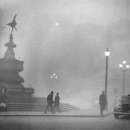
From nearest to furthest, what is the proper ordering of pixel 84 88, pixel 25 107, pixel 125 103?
pixel 125 103 < pixel 25 107 < pixel 84 88

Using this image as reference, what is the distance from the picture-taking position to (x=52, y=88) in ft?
318

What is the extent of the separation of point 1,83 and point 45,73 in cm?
6651

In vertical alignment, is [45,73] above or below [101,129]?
above

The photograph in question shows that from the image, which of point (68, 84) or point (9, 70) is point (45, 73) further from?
point (9, 70)

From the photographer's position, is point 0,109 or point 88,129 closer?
point 88,129

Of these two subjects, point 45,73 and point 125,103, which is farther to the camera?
point 45,73

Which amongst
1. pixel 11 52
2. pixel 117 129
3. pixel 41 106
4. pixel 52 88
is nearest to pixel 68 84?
pixel 52 88

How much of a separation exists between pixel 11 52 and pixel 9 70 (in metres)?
2.64

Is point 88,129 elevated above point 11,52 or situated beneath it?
situated beneath

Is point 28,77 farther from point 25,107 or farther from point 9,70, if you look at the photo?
point 25,107

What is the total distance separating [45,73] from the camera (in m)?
105

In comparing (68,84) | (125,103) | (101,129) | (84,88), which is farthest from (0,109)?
(68,84)

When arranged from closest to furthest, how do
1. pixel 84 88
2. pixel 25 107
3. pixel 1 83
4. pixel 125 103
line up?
pixel 125 103
pixel 25 107
pixel 1 83
pixel 84 88

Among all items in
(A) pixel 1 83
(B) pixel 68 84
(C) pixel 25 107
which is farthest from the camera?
(B) pixel 68 84
